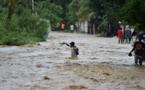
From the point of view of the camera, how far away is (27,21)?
1783 inches

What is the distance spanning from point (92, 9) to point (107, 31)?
4256mm

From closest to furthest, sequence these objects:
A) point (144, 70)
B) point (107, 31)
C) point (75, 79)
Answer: point (75, 79) → point (144, 70) → point (107, 31)

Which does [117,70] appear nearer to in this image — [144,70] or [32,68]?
[144,70]

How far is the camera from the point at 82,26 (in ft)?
336

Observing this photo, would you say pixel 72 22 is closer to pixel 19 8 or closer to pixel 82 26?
pixel 82 26

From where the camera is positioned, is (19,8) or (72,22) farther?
(72,22)

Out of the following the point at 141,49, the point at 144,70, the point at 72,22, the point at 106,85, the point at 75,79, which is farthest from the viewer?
the point at 72,22

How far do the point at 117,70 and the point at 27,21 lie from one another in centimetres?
2906

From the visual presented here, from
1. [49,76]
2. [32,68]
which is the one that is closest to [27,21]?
[32,68]

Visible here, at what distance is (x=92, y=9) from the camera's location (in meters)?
63.9

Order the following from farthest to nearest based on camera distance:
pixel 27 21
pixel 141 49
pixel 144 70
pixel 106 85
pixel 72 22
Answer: pixel 72 22, pixel 27 21, pixel 141 49, pixel 144 70, pixel 106 85

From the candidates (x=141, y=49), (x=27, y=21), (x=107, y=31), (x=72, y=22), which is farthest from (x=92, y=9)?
(x=141, y=49)

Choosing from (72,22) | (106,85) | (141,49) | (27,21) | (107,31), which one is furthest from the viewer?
(72,22)

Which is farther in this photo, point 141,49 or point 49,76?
point 141,49
